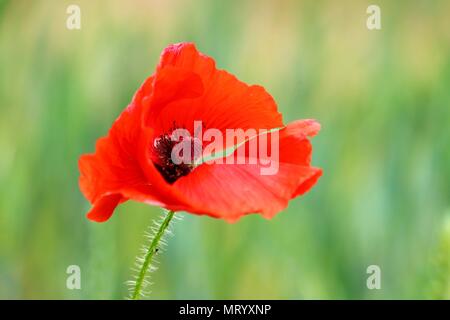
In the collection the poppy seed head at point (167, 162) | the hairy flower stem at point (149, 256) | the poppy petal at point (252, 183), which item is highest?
the poppy seed head at point (167, 162)

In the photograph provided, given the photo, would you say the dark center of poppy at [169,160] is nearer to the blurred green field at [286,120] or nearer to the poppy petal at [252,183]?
the poppy petal at [252,183]

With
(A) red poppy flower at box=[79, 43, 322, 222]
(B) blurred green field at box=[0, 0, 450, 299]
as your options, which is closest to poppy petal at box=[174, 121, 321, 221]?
(A) red poppy flower at box=[79, 43, 322, 222]

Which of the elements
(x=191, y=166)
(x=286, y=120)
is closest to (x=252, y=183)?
(x=191, y=166)

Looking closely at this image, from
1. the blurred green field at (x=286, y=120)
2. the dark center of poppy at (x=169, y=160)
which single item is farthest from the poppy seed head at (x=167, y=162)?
the blurred green field at (x=286, y=120)

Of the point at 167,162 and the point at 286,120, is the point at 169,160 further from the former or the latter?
the point at 286,120

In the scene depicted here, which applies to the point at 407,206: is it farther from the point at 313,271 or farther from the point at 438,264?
the point at 438,264

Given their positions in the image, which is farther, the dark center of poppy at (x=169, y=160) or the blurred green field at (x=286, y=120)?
the blurred green field at (x=286, y=120)
